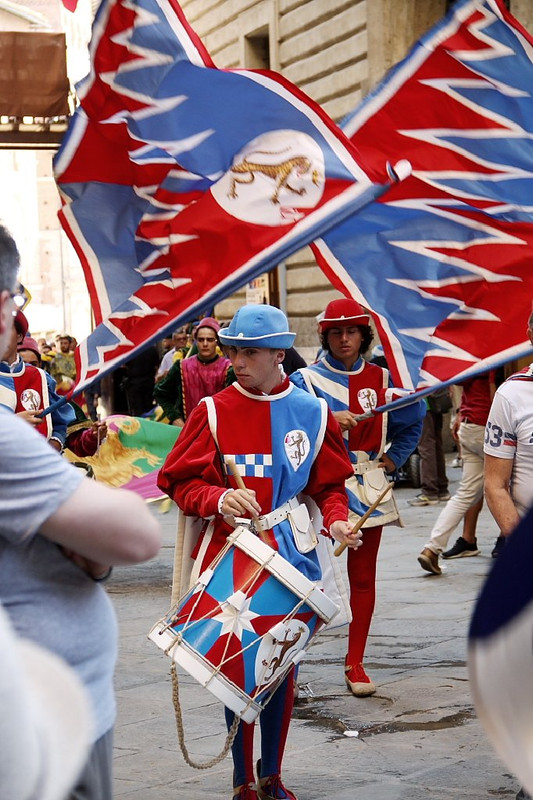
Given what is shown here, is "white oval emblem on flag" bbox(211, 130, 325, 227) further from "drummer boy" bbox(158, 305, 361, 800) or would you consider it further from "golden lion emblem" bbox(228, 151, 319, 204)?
"drummer boy" bbox(158, 305, 361, 800)

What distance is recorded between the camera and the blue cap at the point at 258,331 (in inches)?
194

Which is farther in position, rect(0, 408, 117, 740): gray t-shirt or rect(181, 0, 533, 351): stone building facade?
rect(181, 0, 533, 351): stone building facade

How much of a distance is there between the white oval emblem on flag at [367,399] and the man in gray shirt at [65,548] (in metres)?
4.31

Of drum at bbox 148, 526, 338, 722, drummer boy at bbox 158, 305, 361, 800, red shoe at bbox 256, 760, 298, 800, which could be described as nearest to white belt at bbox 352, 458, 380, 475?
drummer boy at bbox 158, 305, 361, 800

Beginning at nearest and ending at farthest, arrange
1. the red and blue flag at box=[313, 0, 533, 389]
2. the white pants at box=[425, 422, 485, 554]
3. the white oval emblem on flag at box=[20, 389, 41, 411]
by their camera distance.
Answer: the red and blue flag at box=[313, 0, 533, 389] < the white oval emblem on flag at box=[20, 389, 41, 411] < the white pants at box=[425, 422, 485, 554]

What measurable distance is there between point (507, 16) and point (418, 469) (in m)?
8.74

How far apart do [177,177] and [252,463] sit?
2.19m

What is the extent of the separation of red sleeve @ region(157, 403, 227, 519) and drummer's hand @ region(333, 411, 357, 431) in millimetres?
1664

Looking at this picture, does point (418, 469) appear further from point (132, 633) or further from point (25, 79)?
point (25, 79)

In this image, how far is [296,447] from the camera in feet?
16.2

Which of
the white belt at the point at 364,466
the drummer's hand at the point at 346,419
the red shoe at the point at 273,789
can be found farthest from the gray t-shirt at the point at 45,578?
the white belt at the point at 364,466

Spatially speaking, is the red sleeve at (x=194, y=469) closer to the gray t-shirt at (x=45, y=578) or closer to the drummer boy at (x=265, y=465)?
the drummer boy at (x=265, y=465)

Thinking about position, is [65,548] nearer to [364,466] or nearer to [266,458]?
[266,458]

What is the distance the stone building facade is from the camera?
1636 cm
